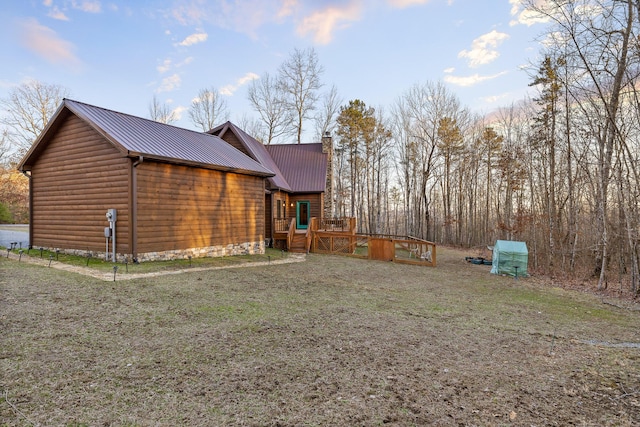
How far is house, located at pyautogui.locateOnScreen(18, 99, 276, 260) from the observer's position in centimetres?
938

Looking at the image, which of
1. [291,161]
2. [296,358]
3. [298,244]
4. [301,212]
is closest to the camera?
[296,358]

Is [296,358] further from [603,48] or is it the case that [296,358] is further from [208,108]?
[208,108]

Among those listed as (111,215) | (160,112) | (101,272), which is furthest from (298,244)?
(160,112)

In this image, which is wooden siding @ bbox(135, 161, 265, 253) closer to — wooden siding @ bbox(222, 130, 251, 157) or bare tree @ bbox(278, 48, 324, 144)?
wooden siding @ bbox(222, 130, 251, 157)

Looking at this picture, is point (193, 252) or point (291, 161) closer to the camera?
point (193, 252)

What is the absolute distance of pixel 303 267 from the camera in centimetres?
1085

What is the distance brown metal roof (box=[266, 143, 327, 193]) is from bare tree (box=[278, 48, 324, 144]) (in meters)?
7.82

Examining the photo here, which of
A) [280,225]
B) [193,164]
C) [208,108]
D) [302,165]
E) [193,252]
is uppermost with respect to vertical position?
[208,108]

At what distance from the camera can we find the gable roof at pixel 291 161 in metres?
17.4

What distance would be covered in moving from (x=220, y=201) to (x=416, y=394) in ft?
34.5

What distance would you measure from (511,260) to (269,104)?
24287 millimetres

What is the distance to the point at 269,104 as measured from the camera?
94.5 feet

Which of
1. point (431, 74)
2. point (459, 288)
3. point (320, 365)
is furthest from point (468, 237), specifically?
point (320, 365)

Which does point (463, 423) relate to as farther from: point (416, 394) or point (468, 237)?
point (468, 237)
